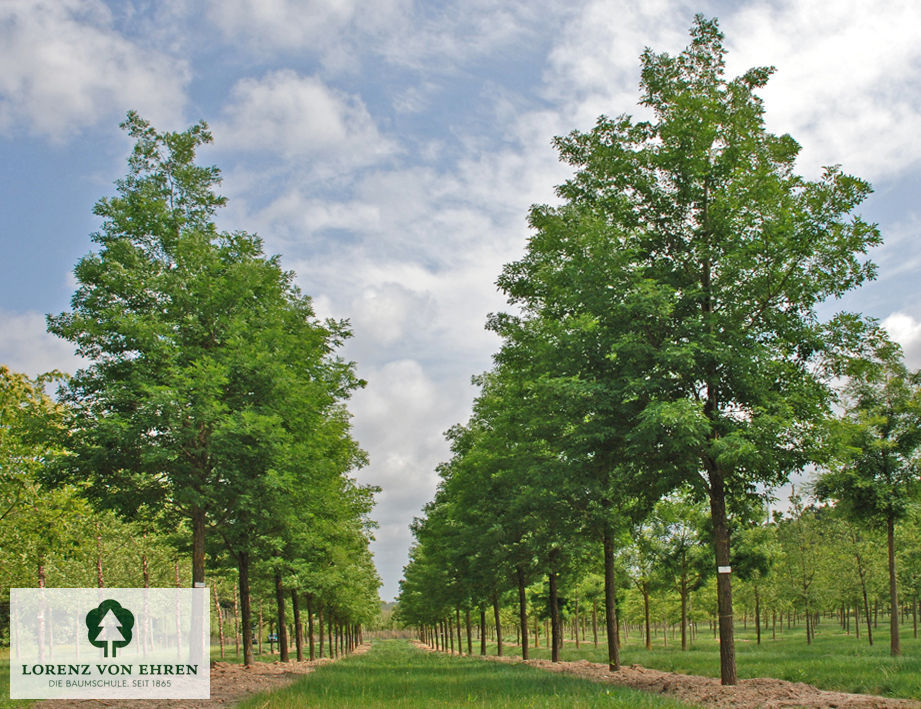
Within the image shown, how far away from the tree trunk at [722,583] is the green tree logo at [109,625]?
45.3ft

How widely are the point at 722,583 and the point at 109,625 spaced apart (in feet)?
47.2

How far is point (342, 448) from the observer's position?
2553cm

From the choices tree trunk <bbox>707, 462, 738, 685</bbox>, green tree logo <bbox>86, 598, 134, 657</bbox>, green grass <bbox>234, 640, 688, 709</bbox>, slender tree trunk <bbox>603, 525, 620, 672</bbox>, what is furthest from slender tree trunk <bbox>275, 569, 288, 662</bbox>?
tree trunk <bbox>707, 462, 738, 685</bbox>

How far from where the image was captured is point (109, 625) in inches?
642

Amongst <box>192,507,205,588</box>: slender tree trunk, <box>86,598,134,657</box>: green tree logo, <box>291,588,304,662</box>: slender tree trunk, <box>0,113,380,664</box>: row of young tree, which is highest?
<box>0,113,380,664</box>: row of young tree

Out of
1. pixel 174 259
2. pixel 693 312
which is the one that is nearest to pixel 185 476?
pixel 174 259

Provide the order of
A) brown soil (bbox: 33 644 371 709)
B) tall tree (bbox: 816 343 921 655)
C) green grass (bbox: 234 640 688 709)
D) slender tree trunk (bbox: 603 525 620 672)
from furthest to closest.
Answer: tall tree (bbox: 816 343 921 655) < slender tree trunk (bbox: 603 525 620 672) < brown soil (bbox: 33 644 371 709) < green grass (bbox: 234 640 688 709)

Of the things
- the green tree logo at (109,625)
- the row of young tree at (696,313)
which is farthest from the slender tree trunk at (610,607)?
the green tree logo at (109,625)

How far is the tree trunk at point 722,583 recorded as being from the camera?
14898mm

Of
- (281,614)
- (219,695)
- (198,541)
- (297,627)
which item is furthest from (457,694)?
(297,627)

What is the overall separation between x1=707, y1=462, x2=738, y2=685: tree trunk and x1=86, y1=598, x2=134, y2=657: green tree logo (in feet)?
45.3

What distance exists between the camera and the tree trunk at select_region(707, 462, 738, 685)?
1490 centimetres

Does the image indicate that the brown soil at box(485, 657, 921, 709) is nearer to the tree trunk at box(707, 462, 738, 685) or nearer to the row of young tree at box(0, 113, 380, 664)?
the tree trunk at box(707, 462, 738, 685)

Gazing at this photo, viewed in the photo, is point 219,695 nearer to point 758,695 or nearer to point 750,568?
point 758,695
